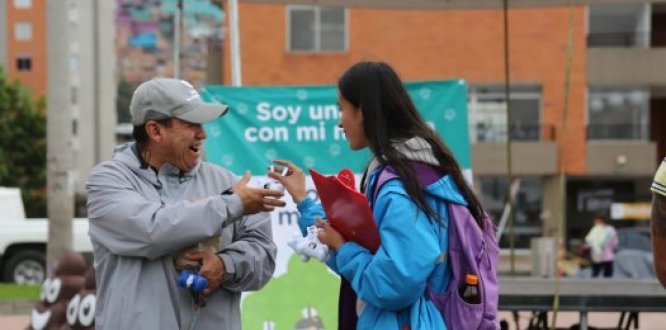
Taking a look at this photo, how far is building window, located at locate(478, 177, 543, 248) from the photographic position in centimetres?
2952

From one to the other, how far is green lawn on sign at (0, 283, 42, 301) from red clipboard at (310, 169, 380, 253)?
39.0 feet

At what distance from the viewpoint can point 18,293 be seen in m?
15.1

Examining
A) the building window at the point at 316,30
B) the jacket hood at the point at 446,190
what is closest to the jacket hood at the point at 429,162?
the jacket hood at the point at 446,190

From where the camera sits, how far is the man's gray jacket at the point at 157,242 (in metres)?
2.97

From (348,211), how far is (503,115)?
25.6 metres

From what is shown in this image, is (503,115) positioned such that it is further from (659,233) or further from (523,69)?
(659,233)

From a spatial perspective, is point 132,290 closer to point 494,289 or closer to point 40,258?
point 494,289

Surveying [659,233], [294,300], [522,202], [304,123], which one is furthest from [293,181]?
[522,202]

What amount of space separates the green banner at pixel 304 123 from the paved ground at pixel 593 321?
4798 mm

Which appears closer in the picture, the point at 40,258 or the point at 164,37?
the point at 40,258

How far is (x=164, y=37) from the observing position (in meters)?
139

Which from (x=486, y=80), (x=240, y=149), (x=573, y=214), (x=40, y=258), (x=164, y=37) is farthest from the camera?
(x=164, y=37)

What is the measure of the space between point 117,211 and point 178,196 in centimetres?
23

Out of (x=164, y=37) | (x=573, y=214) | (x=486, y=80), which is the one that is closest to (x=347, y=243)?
(x=486, y=80)
